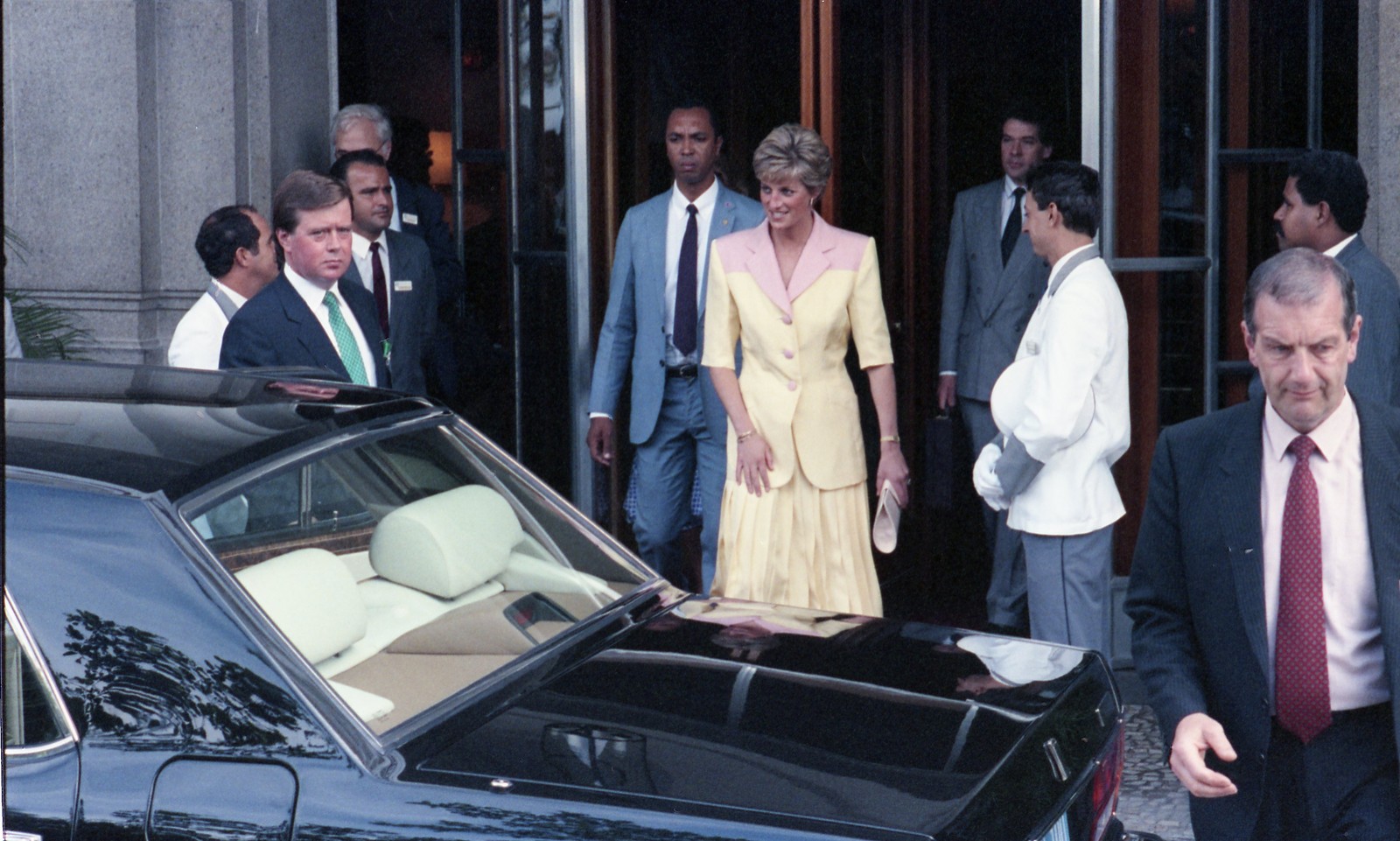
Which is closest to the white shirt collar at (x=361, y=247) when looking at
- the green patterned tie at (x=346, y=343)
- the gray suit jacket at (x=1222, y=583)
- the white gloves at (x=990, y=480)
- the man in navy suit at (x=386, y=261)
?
the man in navy suit at (x=386, y=261)

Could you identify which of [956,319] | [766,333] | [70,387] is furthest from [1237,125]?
[70,387]

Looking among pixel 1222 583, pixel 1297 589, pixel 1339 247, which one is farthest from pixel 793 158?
pixel 1297 589

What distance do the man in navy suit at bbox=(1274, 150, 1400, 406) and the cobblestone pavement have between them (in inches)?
53.6

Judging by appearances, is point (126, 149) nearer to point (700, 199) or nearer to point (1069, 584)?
point (700, 199)

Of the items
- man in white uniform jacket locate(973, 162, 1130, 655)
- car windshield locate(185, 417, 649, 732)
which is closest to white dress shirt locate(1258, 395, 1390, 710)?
car windshield locate(185, 417, 649, 732)

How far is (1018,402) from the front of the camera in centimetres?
481

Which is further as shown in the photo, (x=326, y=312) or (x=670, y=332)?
(x=670, y=332)

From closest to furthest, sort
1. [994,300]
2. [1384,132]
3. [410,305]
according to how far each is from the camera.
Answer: [1384,132] → [410,305] → [994,300]

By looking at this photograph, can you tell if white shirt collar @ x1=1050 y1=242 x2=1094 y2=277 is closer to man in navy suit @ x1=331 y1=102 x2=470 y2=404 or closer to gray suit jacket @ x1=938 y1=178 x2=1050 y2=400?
gray suit jacket @ x1=938 y1=178 x2=1050 y2=400

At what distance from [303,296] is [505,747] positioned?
245cm

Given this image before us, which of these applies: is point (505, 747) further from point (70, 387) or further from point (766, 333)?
point (766, 333)

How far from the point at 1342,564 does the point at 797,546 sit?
267cm

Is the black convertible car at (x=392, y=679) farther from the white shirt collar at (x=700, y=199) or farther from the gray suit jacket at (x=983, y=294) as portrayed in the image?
the gray suit jacket at (x=983, y=294)

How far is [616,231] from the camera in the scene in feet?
22.9
